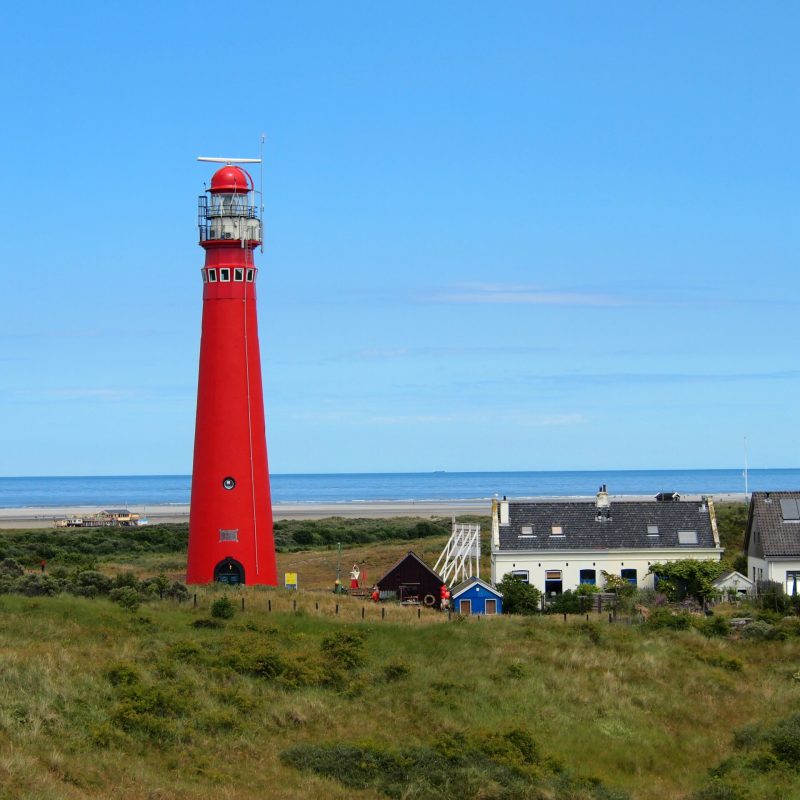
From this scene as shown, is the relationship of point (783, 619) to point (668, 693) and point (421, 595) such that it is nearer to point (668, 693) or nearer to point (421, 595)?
point (668, 693)

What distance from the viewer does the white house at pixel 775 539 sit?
43312 millimetres

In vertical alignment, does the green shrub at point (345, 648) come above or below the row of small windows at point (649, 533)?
below

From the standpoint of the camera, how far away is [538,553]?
45031 millimetres

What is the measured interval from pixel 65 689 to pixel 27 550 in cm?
3712

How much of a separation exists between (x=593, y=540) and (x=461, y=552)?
18.3 feet

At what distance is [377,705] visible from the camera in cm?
3053

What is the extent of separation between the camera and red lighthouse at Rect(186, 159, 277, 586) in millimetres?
39500

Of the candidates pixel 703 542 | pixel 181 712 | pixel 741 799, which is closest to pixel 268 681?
pixel 181 712

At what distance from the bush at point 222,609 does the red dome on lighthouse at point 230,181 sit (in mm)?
12792

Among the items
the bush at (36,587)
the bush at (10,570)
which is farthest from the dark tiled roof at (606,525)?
the bush at (10,570)

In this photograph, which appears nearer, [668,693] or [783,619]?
[668,693]

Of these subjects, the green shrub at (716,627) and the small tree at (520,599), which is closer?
the green shrub at (716,627)

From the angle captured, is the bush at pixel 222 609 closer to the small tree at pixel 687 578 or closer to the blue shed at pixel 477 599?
the blue shed at pixel 477 599

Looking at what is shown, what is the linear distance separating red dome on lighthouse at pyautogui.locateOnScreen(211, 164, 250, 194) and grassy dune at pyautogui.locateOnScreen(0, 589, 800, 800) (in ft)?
40.9
